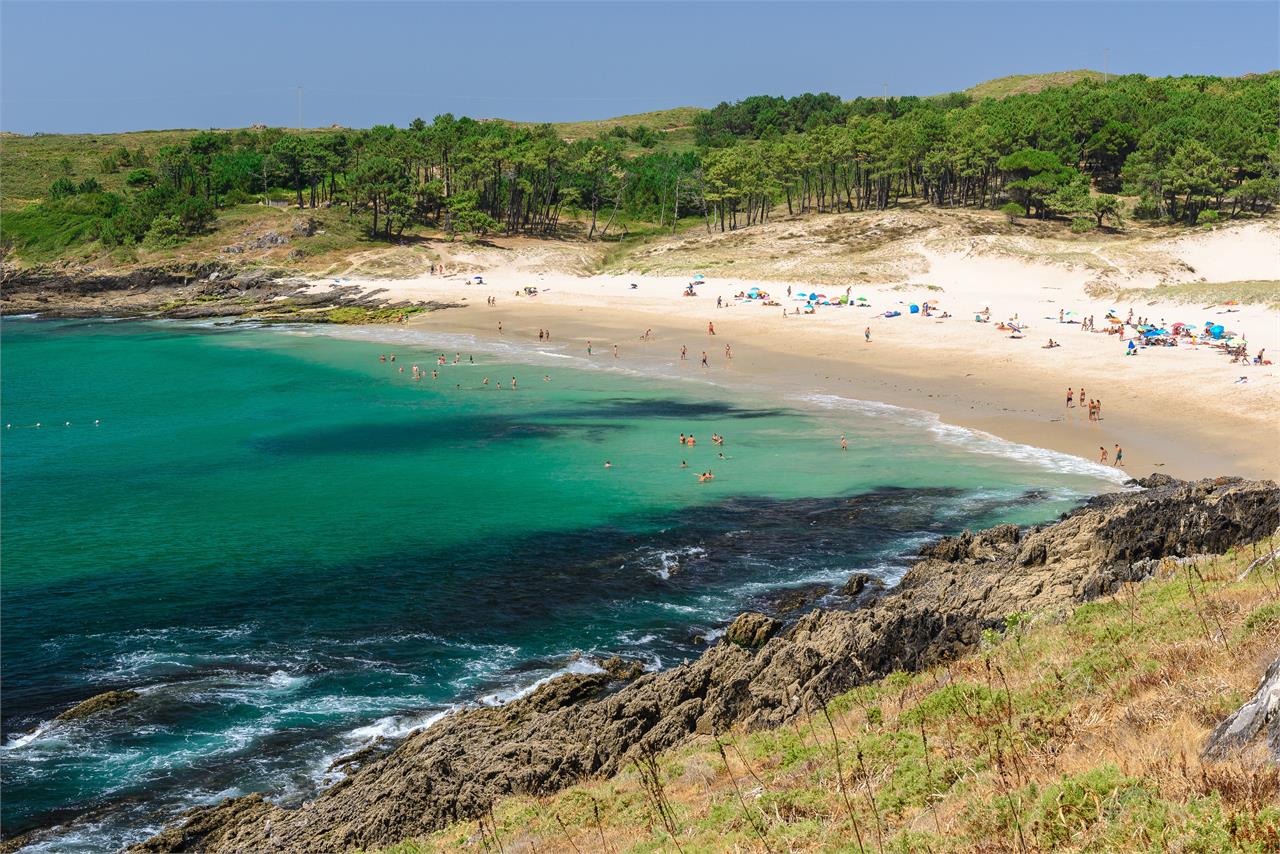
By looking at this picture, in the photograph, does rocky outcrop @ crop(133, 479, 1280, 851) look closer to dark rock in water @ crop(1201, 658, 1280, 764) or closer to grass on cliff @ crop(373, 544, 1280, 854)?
grass on cliff @ crop(373, 544, 1280, 854)

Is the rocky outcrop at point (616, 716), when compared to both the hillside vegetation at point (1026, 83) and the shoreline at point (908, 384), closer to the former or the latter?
the shoreline at point (908, 384)

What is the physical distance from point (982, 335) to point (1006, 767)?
58813mm

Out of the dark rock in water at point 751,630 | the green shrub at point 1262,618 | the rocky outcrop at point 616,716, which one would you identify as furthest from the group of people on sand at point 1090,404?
the green shrub at point 1262,618

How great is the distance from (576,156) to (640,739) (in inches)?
4242

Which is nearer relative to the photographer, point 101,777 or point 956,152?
point 101,777

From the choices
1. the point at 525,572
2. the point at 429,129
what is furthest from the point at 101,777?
the point at 429,129

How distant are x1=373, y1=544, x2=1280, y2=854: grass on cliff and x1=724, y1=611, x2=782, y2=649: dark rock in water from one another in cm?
842

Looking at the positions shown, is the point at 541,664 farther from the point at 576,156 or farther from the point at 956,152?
the point at 576,156

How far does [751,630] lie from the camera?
25047 millimetres

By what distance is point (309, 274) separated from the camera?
10131cm

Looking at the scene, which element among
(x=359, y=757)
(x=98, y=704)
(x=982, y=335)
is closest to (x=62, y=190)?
(x=982, y=335)

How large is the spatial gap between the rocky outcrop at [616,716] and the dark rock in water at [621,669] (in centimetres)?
22

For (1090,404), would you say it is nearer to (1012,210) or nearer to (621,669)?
(621,669)

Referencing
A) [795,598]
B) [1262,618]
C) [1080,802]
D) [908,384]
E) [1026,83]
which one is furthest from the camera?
[1026,83]
